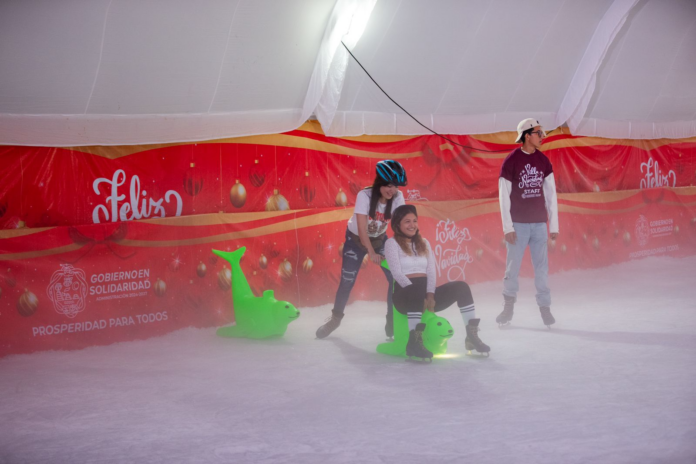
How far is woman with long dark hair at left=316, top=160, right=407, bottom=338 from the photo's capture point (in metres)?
4.97

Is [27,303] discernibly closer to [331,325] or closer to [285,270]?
[331,325]

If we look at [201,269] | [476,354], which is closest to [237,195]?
[201,269]

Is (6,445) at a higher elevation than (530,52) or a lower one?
lower

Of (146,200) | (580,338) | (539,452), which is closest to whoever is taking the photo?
(539,452)

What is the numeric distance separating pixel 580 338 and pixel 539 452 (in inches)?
98.0

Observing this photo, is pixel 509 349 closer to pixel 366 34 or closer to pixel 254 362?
pixel 254 362

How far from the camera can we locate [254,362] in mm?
4793

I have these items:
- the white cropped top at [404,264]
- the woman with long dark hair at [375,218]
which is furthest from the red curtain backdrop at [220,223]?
the white cropped top at [404,264]

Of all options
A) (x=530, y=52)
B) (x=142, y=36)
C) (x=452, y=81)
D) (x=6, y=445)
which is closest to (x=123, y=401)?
(x=6, y=445)

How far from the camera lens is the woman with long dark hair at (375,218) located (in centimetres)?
497

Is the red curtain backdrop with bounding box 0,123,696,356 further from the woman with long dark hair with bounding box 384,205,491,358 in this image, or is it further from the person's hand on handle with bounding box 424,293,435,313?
the person's hand on handle with bounding box 424,293,435,313

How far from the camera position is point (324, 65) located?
657 cm

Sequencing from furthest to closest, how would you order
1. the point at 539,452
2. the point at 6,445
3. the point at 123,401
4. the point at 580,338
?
1. the point at 580,338
2. the point at 123,401
3. the point at 6,445
4. the point at 539,452

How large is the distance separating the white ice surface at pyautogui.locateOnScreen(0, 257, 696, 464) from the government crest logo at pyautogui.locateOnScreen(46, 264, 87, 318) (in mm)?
356
